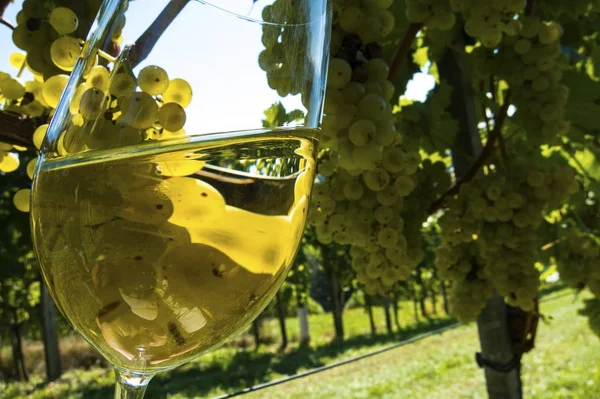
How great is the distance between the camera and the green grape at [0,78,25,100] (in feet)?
2.54

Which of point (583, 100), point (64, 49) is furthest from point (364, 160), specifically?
point (583, 100)

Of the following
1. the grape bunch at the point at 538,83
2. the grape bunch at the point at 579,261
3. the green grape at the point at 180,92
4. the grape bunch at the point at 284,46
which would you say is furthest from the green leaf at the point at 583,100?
the green grape at the point at 180,92

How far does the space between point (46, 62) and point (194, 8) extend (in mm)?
409

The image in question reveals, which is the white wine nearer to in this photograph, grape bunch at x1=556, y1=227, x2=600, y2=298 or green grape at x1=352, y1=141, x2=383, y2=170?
green grape at x1=352, y1=141, x2=383, y2=170

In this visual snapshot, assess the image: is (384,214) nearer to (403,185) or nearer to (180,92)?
(403,185)

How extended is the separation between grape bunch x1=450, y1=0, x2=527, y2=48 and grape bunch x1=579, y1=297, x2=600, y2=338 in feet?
4.64

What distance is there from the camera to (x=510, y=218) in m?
1.33

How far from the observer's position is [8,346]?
15289 mm

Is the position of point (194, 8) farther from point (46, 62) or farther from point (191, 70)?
point (46, 62)

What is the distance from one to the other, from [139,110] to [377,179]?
2.39ft

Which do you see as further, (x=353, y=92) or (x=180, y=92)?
(x=353, y=92)

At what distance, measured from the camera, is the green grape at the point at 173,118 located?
0.42 metres

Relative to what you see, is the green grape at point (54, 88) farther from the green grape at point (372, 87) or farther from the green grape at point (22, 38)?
the green grape at point (372, 87)

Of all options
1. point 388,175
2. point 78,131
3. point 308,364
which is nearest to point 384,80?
point 388,175
